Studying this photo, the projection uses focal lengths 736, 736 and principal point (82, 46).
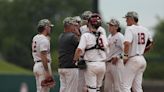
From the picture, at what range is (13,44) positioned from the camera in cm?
8481

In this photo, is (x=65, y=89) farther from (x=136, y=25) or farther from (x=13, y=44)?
(x=13, y=44)

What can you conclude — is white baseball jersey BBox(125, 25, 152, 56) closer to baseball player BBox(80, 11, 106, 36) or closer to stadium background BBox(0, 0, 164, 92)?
baseball player BBox(80, 11, 106, 36)

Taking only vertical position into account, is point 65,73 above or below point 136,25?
below

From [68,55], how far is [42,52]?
54 centimetres

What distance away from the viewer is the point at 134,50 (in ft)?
48.7

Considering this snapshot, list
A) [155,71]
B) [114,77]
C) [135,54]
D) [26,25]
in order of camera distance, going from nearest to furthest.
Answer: [135,54]
[114,77]
[155,71]
[26,25]

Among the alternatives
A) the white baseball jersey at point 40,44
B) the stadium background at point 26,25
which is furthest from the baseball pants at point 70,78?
the stadium background at point 26,25

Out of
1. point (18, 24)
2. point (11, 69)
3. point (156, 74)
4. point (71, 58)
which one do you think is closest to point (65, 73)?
point (71, 58)

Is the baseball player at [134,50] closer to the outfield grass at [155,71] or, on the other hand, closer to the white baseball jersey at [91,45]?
the white baseball jersey at [91,45]

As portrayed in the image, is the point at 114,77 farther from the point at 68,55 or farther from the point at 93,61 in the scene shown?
the point at 68,55

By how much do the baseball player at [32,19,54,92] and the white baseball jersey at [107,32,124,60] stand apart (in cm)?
125

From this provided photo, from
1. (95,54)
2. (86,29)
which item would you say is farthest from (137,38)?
(86,29)

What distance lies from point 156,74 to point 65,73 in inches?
1699

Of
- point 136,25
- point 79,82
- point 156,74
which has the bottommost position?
point 156,74
